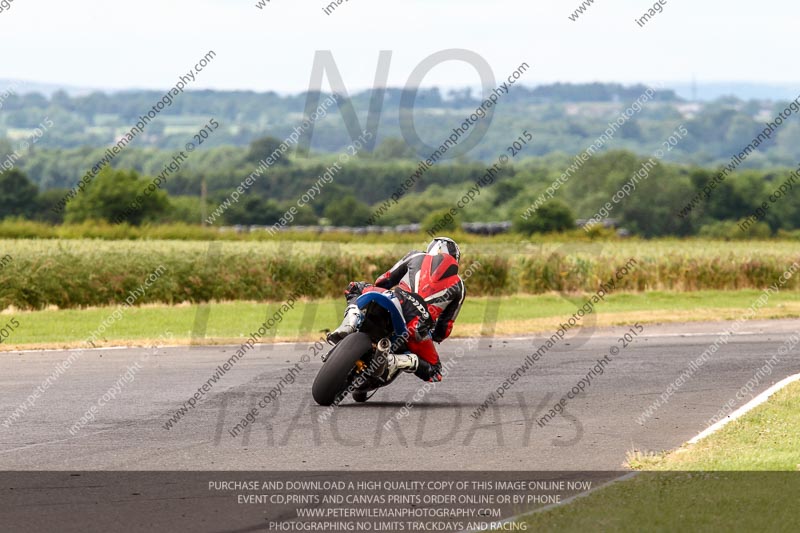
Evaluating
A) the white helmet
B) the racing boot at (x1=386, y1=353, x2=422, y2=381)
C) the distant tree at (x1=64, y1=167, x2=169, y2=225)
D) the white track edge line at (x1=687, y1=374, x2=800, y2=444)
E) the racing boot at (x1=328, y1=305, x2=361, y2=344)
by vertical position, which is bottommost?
the distant tree at (x1=64, y1=167, x2=169, y2=225)

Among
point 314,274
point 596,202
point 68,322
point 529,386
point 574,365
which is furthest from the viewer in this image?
point 596,202

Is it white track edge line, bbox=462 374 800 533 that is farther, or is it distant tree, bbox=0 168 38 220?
distant tree, bbox=0 168 38 220

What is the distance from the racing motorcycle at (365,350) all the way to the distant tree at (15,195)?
303 ft

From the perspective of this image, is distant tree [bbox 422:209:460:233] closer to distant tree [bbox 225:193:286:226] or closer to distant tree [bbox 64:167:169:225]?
distant tree [bbox 64:167:169:225]

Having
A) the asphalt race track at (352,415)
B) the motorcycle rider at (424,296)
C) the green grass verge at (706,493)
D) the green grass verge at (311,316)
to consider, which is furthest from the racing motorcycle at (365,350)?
the green grass verge at (311,316)

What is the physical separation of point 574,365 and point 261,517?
372 inches

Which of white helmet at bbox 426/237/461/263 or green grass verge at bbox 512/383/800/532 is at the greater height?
white helmet at bbox 426/237/461/263

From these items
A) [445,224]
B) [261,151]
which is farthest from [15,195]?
[261,151]

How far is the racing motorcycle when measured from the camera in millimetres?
11680

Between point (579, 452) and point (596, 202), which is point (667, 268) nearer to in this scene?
point (579, 452)

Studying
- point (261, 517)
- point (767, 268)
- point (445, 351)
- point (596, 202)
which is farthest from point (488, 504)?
point (596, 202)

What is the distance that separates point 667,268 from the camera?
34.9 meters

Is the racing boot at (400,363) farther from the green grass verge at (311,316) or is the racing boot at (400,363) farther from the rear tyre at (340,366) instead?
the green grass verge at (311,316)

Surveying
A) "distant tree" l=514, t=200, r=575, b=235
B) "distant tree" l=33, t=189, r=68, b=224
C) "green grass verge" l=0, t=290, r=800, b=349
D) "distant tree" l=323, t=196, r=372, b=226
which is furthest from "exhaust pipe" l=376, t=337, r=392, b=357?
"distant tree" l=323, t=196, r=372, b=226
